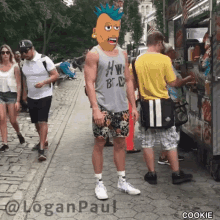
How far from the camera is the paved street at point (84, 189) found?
4.00m

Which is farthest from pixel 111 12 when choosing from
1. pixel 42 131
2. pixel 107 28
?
pixel 42 131

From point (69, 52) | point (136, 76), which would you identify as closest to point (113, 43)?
point (136, 76)

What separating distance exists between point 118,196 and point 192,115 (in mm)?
1808

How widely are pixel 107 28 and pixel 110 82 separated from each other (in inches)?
24.0

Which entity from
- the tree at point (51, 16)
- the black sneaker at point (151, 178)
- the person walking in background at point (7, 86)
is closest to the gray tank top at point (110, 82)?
the black sneaker at point (151, 178)

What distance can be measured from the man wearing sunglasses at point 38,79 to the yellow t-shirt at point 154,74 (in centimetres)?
192

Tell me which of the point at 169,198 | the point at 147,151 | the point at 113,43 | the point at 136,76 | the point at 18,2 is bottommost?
the point at 169,198

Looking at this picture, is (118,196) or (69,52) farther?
(69,52)

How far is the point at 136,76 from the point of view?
15.5 ft

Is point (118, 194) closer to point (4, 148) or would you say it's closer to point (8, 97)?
point (4, 148)

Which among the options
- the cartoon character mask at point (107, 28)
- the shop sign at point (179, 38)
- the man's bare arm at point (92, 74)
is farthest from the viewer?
the shop sign at point (179, 38)

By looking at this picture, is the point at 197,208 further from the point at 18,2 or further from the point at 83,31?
the point at 83,31

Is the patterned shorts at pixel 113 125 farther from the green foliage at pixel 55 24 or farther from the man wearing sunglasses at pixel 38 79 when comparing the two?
the man wearing sunglasses at pixel 38 79

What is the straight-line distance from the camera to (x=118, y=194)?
4.50 m
